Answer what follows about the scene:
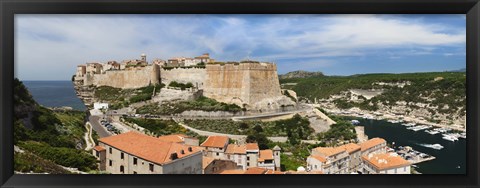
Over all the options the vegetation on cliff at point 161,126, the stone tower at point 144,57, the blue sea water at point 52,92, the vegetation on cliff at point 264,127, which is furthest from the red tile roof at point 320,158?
the blue sea water at point 52,92

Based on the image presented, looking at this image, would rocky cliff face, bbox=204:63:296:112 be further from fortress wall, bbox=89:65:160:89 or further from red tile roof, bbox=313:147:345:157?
red tile roof, bbox=313:147:345:157

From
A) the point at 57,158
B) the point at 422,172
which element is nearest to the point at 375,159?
the point at 422,172

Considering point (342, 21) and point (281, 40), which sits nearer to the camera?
point (342, 21)

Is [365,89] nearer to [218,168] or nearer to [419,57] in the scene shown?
[419,57]

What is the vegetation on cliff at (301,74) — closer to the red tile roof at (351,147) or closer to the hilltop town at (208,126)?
the hilltop town at (208,126)

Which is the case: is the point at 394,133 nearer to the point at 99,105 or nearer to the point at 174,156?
the point at 174,156

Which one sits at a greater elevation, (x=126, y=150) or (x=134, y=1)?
(x=134, y=1)
